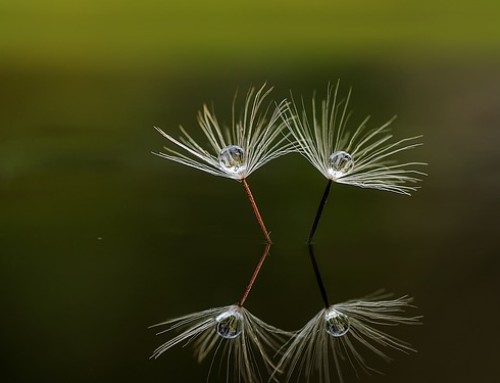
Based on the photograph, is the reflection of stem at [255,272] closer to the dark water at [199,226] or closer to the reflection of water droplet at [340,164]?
the dark water at [199,226]

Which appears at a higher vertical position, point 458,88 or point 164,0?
point 164,0

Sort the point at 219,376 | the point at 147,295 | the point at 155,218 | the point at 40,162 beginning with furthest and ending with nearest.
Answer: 1. the point at 40,162
2. the point at 155,218
3. the point at 147,295
4. the point at 219,376

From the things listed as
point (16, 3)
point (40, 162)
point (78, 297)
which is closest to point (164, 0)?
point (16, 3)

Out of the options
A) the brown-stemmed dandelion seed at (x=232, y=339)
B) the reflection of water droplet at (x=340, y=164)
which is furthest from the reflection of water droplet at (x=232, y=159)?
the brown-stemmed dandelion seed at (x=232, y=339)

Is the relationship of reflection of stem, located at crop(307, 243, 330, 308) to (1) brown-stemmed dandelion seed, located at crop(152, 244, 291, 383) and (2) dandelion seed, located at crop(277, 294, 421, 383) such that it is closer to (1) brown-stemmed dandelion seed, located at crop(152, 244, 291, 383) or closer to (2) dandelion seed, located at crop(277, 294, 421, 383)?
(2) dandelion seed, located at crop(277, 294, 421, 383)

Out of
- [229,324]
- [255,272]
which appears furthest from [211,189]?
[229,324]

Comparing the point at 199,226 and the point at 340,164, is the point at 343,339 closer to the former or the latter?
the point at 340,164

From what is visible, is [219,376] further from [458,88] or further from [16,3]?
[16,3]
